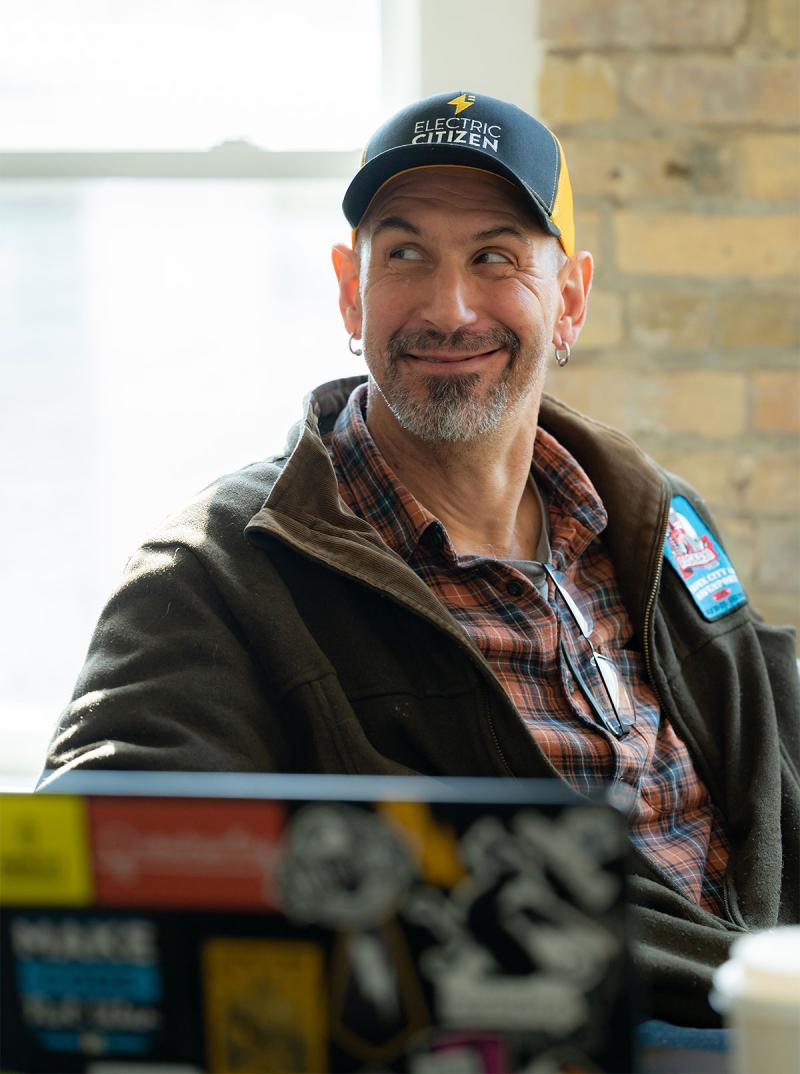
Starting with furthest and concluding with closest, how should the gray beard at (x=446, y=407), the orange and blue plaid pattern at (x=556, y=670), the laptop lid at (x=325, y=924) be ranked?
the gray beard at (x=446, y=407) → the orange and blue plaid pattern at (x=556, y=670) → the laptop lid at (x=325, y=924)

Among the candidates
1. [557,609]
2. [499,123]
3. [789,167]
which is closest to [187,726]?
[557,609]

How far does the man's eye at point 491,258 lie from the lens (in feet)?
5.09

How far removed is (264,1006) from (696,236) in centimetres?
176

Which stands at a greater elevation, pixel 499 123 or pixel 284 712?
pixel 499 123

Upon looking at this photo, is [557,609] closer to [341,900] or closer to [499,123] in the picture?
[499,123]

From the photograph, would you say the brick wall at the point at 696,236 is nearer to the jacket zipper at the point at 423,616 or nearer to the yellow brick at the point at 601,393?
the yellow brick at the point at 601,393

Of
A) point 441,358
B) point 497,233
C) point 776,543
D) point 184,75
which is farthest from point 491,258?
point 184,75

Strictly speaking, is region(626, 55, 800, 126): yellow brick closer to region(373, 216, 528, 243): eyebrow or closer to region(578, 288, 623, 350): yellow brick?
region(578, 288, 623, 350): yellow brick

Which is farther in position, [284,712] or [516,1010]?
[284,712]

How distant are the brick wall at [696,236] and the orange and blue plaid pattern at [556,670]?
0.58 m

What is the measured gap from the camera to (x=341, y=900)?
20.2 inches

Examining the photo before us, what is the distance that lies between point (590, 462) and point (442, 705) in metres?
0.54

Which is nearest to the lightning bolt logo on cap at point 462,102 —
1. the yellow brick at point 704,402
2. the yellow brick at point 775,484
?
the yellow brick at point 704,402

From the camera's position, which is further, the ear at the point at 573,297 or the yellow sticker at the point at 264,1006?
the ear at the point at 573,297
